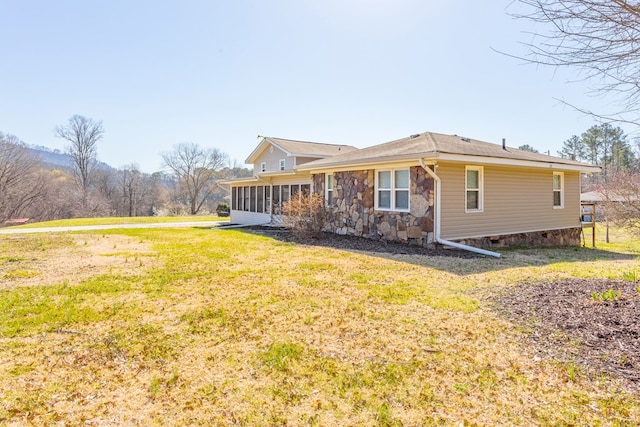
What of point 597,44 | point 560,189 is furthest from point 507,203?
point 597,44

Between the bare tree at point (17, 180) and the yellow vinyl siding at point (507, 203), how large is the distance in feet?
117

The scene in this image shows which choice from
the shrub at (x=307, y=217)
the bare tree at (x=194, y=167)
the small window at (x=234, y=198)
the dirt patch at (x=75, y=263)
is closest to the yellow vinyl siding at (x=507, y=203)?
the shrub at (x=307, y=217)

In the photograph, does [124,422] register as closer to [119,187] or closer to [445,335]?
[445,335]

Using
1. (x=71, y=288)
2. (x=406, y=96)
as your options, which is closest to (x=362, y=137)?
(x=406, y=96)

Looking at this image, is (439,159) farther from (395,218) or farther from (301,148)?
(301,148)

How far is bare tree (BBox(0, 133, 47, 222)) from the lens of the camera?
2956 cm

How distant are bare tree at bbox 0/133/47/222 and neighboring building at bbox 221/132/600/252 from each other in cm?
2985

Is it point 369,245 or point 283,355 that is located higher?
point 369,245

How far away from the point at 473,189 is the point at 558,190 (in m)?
4.81

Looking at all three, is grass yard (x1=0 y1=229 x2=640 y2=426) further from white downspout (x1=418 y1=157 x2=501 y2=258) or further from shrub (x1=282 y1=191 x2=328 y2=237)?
shrub (x1=282 y1=191 x2=328 y2=237)

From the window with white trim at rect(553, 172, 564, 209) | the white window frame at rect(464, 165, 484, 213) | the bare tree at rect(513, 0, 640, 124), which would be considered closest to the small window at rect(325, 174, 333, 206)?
the white window frame at rect(464, 165, 484, 213)

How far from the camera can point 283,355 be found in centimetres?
311

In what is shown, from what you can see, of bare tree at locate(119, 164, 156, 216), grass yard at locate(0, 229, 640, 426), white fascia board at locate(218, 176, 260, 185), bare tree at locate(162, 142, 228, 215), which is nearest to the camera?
grass yard at locate(0, 229, 640, 426)

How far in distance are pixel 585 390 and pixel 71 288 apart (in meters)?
6.25
